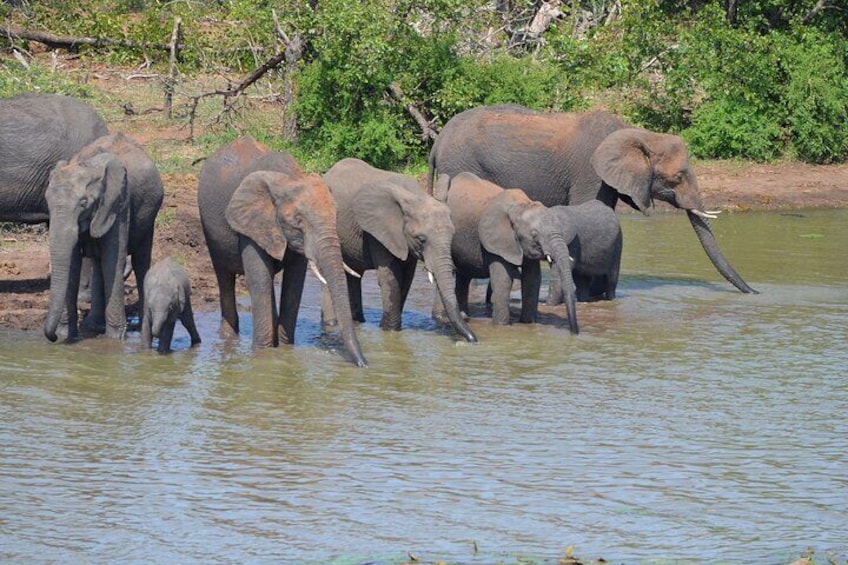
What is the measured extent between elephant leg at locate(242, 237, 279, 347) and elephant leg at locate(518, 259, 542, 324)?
232 centimetres

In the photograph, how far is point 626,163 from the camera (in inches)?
545

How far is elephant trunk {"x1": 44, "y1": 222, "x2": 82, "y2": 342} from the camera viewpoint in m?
10.5

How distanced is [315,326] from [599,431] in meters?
3.66

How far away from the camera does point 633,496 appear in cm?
770

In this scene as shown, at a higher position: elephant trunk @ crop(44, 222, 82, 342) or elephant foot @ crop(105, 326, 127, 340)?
elephant trunk @ crop(44, 222, 82, 342)

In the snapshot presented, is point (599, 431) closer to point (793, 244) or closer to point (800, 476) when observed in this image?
point (800, 476)

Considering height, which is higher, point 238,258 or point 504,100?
point 504,100

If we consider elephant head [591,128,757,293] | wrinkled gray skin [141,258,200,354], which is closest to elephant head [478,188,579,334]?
elephant head [591,128,757,293]

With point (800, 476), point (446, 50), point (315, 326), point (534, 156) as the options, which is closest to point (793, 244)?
point (534, 156)

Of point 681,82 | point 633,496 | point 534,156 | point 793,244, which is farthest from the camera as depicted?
point 681,82

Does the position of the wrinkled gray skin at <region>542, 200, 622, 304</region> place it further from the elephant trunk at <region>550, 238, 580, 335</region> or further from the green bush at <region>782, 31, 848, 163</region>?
the green bush at <region>782, 31, 848, 163</region>

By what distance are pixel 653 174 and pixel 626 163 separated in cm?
37

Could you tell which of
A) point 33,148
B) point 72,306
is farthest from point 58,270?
point 33,148

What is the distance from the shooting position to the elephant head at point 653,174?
1383 cm
